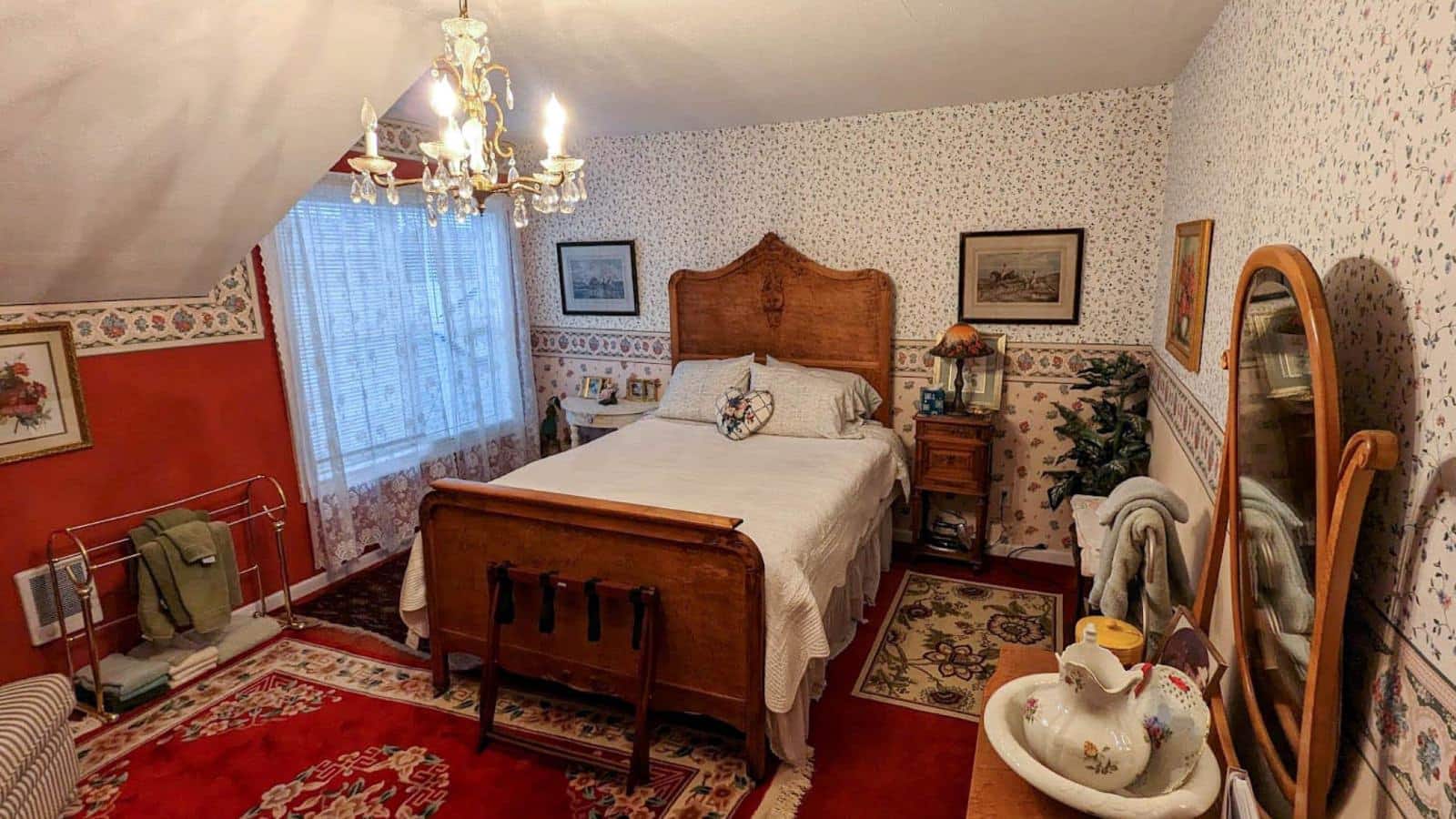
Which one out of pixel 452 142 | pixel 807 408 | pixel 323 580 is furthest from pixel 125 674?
pixel 807 408

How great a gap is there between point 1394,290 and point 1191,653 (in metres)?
0.65

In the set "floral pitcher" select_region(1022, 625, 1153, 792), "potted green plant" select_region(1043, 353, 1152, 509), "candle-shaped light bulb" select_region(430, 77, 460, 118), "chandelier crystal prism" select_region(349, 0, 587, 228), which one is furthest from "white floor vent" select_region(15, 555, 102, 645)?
"potted green plant" select_region(1043, 353, 1152, 509)

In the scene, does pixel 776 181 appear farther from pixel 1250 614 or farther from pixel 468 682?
pixel 1250 614

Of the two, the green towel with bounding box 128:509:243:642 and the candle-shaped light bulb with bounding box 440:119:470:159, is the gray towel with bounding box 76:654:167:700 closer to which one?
the green towel with bounding box 128:509:243:642

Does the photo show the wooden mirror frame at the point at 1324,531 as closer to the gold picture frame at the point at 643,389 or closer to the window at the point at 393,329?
the window at the point at 393,329

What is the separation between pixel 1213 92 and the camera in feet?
7.94

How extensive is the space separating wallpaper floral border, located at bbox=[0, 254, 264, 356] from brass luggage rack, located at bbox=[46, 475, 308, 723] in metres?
0.69

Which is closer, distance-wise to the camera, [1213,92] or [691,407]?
[1213,92]

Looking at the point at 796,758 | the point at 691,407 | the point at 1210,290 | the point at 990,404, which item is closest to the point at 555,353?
the point at 691,407

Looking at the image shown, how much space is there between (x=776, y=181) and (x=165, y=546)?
3401mm

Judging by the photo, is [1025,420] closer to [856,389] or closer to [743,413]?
[856,389]

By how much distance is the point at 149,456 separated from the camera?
10.1ft

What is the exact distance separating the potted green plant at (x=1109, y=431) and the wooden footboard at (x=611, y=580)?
1842 mm

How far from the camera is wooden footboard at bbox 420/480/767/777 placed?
2.27m
